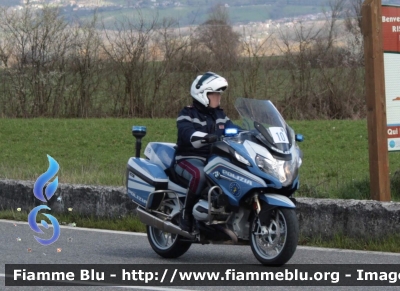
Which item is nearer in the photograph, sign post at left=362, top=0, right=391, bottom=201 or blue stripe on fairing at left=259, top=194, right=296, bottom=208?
blue stripe on fairing at left=259, top=194, right=296, bottom=208

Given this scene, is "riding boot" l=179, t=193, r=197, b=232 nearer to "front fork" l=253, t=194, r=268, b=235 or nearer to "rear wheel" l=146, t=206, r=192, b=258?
"rear wheel" l=146, t=206, r=192, b=258

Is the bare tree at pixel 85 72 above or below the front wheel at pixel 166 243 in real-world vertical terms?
above

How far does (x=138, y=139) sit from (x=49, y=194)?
8.46 ft

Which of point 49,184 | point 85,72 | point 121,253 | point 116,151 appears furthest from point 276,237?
point 85,72

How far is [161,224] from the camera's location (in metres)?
9.25

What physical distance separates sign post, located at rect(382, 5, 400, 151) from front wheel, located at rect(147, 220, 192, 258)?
11.8 feet

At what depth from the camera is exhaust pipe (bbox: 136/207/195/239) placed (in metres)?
9.04

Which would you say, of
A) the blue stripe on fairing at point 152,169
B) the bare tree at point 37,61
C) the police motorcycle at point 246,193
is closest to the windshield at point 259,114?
the police motorcycle at point 246,193

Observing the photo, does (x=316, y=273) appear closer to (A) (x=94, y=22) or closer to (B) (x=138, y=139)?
(B) (x=138, y=139)

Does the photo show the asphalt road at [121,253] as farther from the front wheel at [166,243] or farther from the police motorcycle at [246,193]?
the police motorcycle at [246,193]

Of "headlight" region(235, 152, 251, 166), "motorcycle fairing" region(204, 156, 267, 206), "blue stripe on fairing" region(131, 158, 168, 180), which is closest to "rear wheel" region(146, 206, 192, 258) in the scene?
"blue stripe on fairing" region(131, 158, 168, 180)

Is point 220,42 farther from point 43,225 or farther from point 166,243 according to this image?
point 166,243

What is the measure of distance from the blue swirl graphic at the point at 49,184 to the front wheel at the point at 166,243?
122cm

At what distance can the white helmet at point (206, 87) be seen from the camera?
9.03m
